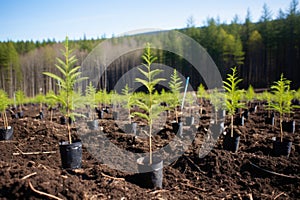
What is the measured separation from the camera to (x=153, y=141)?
680cm

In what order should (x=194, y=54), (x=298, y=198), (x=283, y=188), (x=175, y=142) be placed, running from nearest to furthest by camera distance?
(x=298, y=198) → (x=283, y=188) → (x=175, y=142) → (x=194, y=54)

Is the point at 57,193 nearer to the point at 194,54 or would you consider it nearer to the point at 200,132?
the point at 200,132

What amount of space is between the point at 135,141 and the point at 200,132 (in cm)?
248

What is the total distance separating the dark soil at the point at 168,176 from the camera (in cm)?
323

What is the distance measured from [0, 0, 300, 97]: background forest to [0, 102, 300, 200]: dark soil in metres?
29.9

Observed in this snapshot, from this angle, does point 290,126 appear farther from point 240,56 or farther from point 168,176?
point 240,56

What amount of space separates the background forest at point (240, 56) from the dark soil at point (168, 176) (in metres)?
29.9

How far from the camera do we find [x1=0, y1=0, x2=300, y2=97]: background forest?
123ft

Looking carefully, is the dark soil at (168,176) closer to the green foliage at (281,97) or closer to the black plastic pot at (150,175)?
the black plastic pot at (150,175)

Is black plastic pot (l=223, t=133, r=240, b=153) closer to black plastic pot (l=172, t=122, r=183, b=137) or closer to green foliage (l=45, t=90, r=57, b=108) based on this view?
black plastic pot (l=172, t=122, r=183, b=137)

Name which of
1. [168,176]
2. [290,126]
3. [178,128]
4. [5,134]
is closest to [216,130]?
[178,128]

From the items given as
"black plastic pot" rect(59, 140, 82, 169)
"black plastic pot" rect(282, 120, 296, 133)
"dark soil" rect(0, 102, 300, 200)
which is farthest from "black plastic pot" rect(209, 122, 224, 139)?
"black plastic pot" rect(59, 140, 82, 169)

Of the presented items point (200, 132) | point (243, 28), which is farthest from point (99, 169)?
point (243, 28)

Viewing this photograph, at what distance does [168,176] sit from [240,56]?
3905cm
